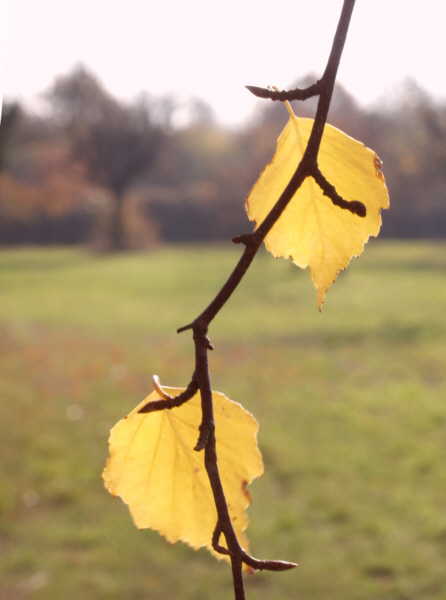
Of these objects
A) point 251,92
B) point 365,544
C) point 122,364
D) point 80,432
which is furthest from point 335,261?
point 122,364

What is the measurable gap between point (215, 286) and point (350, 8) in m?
7.03

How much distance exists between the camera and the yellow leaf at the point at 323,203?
216mm

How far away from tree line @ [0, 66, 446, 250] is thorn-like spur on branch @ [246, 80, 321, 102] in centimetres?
670

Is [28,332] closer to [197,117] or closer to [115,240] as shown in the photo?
[115,240]

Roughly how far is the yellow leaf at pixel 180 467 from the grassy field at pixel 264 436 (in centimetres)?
186

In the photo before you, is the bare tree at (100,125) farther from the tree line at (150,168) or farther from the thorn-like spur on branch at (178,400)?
the thorn-like spur on branch at (178,400)

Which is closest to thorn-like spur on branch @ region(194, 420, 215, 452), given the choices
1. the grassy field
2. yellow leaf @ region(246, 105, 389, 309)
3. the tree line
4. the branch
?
the branch

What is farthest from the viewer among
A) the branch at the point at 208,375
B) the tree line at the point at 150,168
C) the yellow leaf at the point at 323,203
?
the tree line at the point at 150,168

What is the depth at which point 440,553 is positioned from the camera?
6.77 ft

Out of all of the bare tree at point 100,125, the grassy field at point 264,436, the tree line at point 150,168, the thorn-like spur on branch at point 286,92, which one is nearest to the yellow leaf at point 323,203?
the thorn-like spur on branch at point 286,92

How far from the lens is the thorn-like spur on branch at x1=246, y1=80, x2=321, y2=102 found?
0.51ft

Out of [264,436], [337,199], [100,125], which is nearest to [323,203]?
[337,199]

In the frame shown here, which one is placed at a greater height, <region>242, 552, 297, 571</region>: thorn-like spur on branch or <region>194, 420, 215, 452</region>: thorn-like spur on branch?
<region>194, 420, 215, 452</region>: thorn-like spur on branch

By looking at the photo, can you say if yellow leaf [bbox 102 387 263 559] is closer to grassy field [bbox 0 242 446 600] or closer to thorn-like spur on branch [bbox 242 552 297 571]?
thorn-like spur on branch [bbox 242 552 297 571]
